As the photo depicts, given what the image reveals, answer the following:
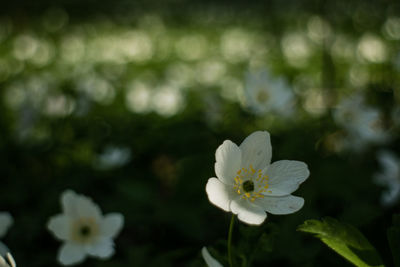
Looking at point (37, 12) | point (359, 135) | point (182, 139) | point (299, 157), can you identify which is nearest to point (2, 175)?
point (182, 139)

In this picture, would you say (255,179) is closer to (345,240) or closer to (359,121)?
(345,240)

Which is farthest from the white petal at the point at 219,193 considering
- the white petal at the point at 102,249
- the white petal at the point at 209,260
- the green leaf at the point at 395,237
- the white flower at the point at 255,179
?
the white petal at the point at 102,249

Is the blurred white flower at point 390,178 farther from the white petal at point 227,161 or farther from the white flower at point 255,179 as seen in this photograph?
the white petal at point 227,161

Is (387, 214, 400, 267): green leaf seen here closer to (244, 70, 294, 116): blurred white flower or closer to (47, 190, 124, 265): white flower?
(47, 190, 124, 265): white flower

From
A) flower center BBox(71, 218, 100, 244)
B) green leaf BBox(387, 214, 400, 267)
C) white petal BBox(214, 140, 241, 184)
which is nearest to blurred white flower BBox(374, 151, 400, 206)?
green leaf BBox(387, 214, 400, 267)

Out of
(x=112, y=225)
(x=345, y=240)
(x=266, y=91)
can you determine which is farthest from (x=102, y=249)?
(x=266, y=91)

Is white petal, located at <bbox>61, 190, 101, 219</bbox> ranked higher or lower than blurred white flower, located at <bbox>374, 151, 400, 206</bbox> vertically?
higher
